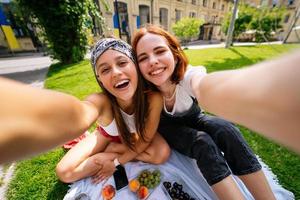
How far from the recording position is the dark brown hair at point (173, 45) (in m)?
1.91

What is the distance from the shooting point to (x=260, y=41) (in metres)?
19.8

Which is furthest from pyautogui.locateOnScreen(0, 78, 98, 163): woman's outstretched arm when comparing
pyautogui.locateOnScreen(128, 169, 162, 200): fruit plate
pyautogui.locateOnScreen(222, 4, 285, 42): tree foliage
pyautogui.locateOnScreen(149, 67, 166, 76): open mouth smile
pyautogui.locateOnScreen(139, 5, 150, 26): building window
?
pyautogui.locateOnScreen(139, 5, 150, 26): building window

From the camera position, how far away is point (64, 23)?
9.01 metres

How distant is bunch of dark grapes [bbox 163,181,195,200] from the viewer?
1767 millimetres

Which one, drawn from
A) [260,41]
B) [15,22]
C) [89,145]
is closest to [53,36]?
[89,145]

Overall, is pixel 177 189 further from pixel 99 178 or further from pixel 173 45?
pixel 173 45

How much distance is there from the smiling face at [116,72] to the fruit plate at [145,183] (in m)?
0.87

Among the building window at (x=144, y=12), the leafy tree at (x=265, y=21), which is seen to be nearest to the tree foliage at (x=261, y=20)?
the leafy tree at (x=265, y=21)

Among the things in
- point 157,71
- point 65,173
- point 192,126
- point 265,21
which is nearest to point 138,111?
point 157,71

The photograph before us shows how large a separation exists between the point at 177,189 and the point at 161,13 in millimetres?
28011

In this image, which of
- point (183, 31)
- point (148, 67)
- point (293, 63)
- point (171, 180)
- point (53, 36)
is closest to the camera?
point (293, 63)

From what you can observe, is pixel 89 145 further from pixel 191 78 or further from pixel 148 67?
pixel 191 78

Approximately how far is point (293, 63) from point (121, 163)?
6.77 ft

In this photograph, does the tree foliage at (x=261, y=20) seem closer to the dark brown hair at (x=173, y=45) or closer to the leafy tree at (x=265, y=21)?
the leafy tree at (x=265, y=21)
